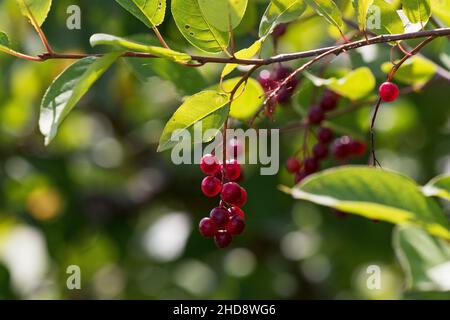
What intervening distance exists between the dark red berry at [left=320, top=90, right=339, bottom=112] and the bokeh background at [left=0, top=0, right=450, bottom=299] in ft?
3.40

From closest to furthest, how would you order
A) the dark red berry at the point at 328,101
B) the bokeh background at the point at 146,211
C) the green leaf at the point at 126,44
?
the green leaf at the point at 126,44 → the dark red berry at the point at 328,101 → the bokeh background at the point at 146,211

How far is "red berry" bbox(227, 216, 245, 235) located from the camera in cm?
122

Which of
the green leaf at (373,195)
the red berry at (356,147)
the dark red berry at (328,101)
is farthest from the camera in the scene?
the red berry at (356,147)

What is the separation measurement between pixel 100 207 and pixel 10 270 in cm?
42

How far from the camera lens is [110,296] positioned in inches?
126

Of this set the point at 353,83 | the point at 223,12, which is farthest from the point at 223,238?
the point at 353,83

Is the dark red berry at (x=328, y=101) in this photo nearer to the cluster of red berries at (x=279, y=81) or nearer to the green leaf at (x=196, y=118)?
the cluster of red berries at (x=279, y=81)

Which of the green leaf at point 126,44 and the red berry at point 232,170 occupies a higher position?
the green leaf at point 126,44

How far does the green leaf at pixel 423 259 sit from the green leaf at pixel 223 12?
22.3 inches

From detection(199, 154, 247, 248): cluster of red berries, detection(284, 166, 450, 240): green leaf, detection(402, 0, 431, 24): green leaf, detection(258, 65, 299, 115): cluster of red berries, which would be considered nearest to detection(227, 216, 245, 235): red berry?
detection(199, 154, 247, 248): cluster of red berries

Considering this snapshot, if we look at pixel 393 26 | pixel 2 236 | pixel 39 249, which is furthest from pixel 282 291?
pixel 393 26

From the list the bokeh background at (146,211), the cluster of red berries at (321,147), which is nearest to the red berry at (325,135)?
the cluster of red berries at (321,147)

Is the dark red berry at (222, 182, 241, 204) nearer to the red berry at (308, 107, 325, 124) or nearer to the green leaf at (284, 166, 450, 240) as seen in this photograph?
the green leaf at (284, 166, 450, 240)

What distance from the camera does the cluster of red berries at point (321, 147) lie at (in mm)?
1618
